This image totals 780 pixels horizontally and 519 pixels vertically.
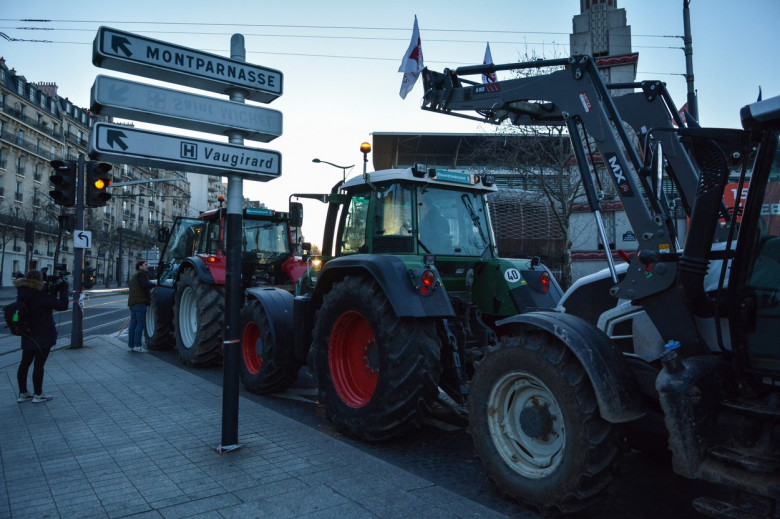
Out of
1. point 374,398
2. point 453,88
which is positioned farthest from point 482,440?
point 453,88

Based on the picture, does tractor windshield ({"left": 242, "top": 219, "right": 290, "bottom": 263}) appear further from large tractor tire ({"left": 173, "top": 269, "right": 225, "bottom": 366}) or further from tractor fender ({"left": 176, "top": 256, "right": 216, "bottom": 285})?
large tractor tire ({"left": 173, "top": 269, "right": 225, "bottom": 366})

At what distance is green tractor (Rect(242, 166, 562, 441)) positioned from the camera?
4.69 metres

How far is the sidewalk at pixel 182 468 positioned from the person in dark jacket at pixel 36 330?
0.25 m

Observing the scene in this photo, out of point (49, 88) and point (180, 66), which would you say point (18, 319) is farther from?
point (49, 88)

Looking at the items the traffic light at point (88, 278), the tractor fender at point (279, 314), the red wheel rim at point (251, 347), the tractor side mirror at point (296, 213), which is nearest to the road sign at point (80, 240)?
the traffic light at point (88, 278)

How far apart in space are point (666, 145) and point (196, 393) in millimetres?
5853

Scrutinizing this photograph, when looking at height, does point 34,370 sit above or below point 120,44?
below

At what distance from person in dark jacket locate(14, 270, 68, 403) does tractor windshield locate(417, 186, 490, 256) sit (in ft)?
15.5

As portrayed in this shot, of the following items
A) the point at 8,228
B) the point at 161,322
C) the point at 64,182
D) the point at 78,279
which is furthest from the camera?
the point at 8,228

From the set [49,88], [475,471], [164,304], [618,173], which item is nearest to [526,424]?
[475,471]

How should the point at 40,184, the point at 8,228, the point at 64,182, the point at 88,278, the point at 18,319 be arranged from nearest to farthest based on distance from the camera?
the point at 18,319, the point at 64,182, the point at 88,278, the point at 8,228, the point at 40,184

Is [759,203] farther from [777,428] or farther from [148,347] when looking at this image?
[148,347]

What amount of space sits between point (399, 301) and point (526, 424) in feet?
5.05

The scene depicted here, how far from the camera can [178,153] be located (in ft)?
13.9
